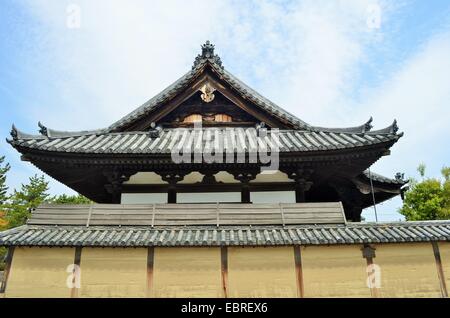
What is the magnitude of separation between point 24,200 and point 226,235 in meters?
48.0

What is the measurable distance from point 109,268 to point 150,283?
117 centimetres

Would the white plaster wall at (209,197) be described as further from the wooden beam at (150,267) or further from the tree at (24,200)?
the tree at (24,200)

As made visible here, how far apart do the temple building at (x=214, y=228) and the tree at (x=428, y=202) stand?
25946 millimetres

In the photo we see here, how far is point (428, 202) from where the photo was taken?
31.7 metres

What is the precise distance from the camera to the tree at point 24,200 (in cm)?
4406

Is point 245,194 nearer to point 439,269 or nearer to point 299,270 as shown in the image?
point 299,270

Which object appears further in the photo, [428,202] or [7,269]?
[428,202]

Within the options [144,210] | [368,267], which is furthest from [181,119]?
[368,267]

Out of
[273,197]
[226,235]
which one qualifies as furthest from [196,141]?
[226,235]

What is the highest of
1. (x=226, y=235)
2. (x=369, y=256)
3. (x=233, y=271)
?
(x=226, y=235)


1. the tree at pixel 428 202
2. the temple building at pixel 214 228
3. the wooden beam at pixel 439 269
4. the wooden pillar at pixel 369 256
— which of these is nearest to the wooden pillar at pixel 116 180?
the temple building at pixel 214 228

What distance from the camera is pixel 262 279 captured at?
28.2ft
